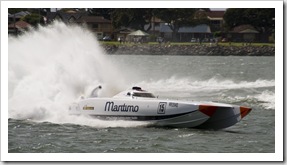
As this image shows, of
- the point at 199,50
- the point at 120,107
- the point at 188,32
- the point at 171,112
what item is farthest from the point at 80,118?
the point at 199,50

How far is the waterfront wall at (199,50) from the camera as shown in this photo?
200 feet

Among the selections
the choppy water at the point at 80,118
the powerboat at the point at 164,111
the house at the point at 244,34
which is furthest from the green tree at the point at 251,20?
the powerboat at the point at 164,111

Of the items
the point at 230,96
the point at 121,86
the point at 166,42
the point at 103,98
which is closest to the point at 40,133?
the point at 103,98

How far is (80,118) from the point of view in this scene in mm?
19891

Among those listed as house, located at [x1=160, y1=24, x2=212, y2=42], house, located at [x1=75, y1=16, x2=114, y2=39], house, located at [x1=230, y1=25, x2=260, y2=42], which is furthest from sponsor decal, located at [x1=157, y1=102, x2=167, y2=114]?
house, located at [x1=160, y1=24, x2=212, y2=42]

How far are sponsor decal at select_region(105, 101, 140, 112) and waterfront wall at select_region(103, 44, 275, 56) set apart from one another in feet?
127

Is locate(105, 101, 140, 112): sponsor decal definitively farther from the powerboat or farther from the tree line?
the tree line

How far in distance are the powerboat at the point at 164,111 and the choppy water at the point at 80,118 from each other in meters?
0.22

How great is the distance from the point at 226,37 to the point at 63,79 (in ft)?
130

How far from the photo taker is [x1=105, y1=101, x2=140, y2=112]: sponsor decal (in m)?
19.0

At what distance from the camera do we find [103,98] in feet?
64.2

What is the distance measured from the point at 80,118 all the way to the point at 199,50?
4823cm

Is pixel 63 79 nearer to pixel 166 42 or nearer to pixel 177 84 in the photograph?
pixel 177 84

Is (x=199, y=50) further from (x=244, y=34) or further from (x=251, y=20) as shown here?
(x=251, y=20)
